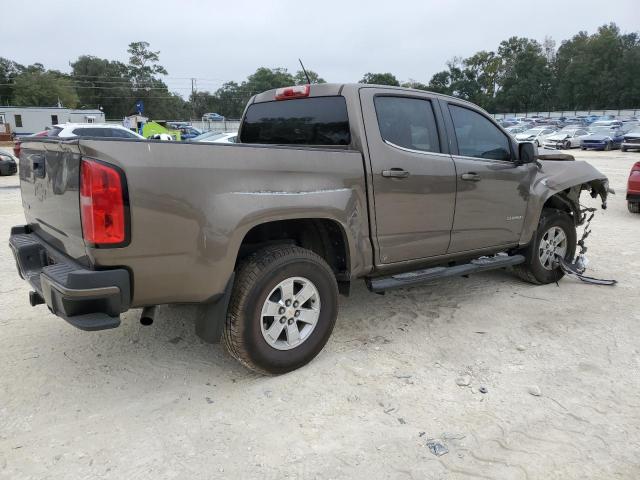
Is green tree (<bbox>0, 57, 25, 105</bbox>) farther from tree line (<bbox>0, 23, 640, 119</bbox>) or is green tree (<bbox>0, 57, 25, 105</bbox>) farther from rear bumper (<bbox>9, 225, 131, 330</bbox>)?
rear bumper (<bbox>9, 225, 131, 330</bbox>)

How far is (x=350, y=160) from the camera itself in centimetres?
342

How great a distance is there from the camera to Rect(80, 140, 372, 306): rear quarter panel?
2547mm

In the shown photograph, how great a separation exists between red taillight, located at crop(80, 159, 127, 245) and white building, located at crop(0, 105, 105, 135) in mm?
46489

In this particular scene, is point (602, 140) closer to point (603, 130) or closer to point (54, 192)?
point (603, 130)

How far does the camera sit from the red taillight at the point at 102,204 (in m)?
2.46

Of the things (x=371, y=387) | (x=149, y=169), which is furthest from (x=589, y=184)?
(x=149, y=169)

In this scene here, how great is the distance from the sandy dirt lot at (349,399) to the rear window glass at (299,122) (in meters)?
1.59

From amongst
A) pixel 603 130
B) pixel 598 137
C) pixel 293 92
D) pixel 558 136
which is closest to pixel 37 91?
pixel 558 136

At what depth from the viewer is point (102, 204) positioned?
97.4 inches

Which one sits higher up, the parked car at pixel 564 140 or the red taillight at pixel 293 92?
the red taillight at pixel 293 92

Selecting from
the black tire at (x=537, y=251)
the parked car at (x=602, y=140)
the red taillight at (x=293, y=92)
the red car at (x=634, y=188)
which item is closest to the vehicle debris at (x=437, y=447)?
the red taillight at (x=293, y=92)

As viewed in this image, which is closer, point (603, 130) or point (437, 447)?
point (437, 447)

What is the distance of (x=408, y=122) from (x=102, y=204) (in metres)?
2.42

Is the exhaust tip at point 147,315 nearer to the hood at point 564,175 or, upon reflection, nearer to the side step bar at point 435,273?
the side step bar at point 435,273
